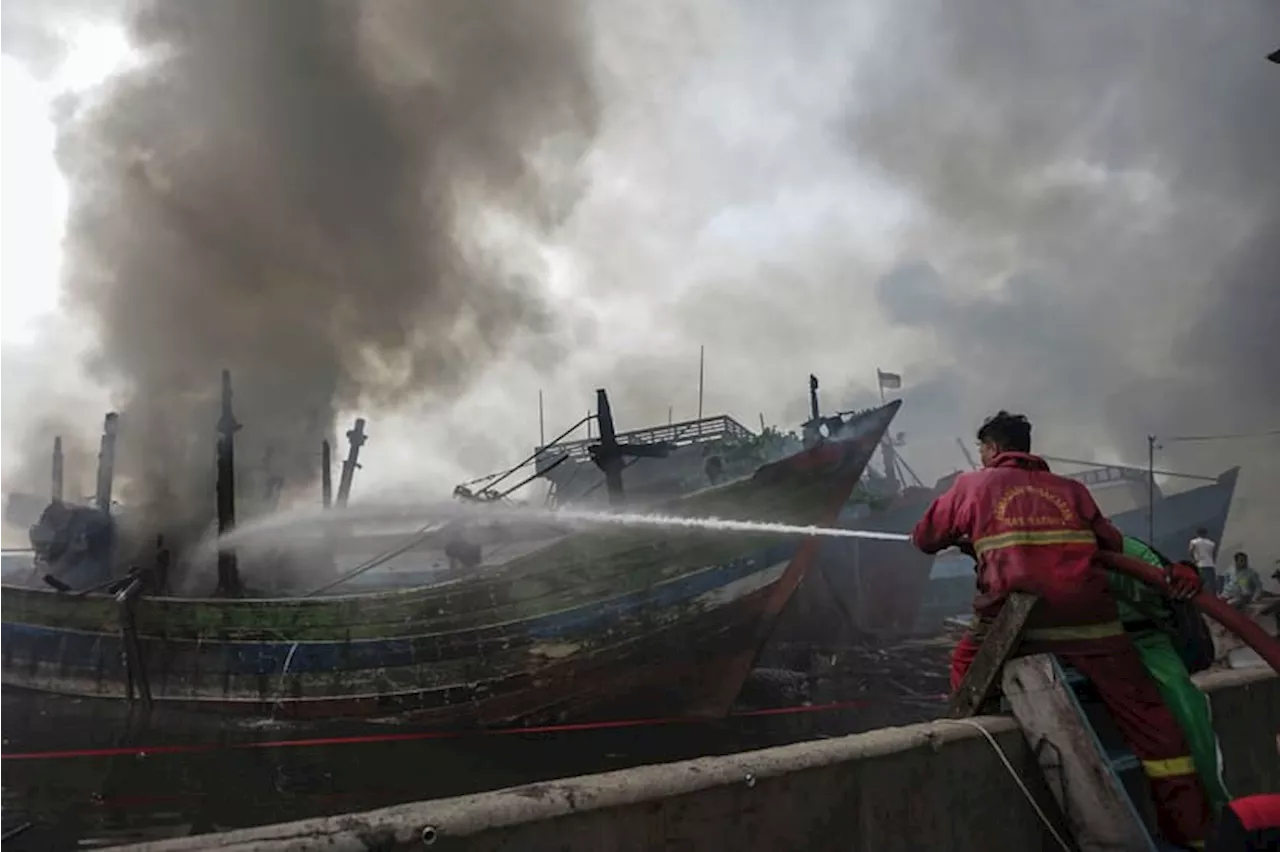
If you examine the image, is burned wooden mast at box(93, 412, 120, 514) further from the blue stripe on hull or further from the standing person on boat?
the standing person on boat

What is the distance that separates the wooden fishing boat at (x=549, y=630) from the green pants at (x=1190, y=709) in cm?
816

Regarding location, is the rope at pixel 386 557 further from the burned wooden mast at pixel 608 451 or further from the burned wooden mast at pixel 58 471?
the burned wooden mast at pixel 58 471

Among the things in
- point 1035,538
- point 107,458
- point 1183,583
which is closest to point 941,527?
point 1035,538

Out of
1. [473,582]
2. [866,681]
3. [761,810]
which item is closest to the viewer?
[761,810]

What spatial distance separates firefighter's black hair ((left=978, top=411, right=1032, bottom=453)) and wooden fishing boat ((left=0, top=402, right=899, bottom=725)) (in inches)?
304

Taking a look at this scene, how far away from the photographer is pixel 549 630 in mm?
10969

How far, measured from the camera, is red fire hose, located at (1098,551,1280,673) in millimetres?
2631

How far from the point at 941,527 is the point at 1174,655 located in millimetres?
956

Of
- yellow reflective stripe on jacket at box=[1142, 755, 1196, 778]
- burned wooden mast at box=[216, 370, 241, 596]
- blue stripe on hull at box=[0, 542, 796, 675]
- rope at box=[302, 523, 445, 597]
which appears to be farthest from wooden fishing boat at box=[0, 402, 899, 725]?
yellow reflective stripe on jacket at box=[1142, 755, 1196, 778]

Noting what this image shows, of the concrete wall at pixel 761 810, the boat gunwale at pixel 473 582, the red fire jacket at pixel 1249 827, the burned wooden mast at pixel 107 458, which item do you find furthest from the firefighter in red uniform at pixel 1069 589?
the burned wooden mast at pixel 107 458

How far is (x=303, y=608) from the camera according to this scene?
37.4ft

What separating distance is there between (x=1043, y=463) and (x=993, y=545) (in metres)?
0.44

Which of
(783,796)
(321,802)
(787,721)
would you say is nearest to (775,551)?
(787,721)

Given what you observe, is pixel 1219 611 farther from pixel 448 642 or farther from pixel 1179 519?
pixel 1179 519
